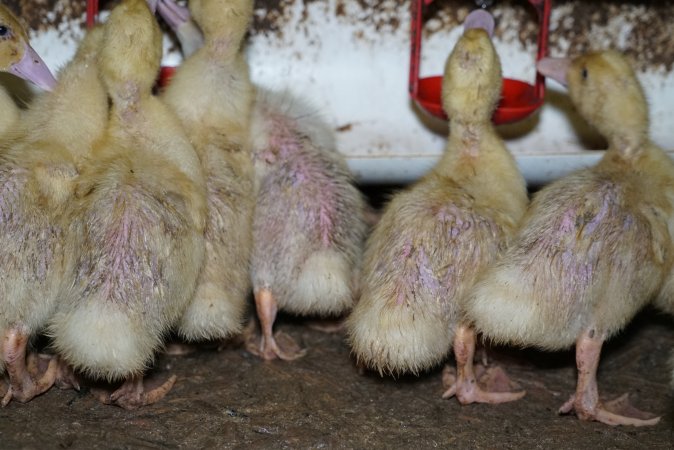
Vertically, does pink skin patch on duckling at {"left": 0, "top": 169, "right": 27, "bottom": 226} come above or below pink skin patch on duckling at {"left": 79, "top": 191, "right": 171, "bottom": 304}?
above

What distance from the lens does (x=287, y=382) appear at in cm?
356

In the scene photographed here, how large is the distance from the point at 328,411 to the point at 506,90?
1864 millimetres

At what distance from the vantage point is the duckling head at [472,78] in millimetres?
3623

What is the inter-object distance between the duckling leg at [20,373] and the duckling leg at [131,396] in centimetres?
21

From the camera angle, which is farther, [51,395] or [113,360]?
[51,395]

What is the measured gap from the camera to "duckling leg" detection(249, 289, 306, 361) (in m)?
3.67

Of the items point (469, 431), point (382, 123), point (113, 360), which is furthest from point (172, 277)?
point (382, 123)

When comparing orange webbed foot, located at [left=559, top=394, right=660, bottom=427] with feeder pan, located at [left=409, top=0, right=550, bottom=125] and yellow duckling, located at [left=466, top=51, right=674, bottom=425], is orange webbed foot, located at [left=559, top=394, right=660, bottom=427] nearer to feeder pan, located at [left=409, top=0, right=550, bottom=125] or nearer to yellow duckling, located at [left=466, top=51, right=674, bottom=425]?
yellow duckling, located at [left=466, top=51, right=674, bottom=425]

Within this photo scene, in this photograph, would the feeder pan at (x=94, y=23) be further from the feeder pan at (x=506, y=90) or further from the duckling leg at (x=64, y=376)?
the duckling leg at (x=64, y=376)

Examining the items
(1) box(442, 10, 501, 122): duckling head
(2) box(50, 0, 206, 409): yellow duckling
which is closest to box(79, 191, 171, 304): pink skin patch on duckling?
(2) box(50, 0, 206, 409): yellow duckling

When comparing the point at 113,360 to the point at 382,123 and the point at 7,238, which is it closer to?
the point at 7,238

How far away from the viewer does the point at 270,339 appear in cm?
379

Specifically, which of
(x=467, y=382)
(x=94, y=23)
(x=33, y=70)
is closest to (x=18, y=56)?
(x=33, y=70)

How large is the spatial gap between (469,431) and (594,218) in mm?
826
